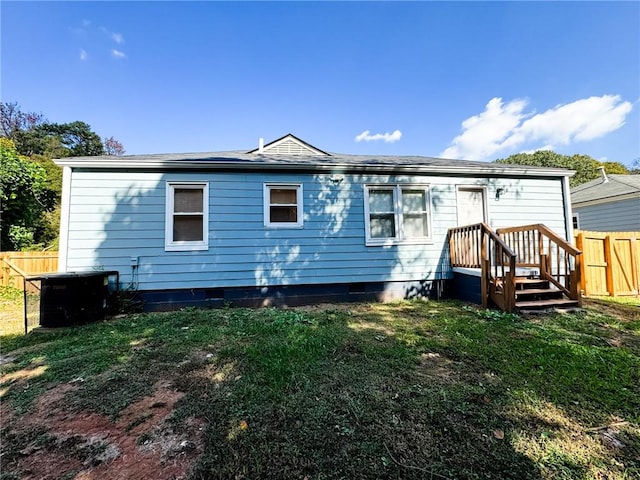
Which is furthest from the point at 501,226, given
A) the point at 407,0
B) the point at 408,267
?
the point at 407,0

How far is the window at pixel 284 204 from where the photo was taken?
6.13 metres

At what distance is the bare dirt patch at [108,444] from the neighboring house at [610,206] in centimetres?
1533

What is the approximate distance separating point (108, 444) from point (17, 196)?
15.5 meters

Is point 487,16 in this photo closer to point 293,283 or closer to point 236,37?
point 236,37

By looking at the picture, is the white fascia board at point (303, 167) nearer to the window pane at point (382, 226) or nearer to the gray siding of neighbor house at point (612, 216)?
the window pane at point (382, 226)

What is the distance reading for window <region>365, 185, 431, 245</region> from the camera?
6.45 m

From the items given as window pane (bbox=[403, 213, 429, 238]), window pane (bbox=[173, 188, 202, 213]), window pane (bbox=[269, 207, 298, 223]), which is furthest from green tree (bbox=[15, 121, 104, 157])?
window pane (bbox=[403, 213, 429, 238])

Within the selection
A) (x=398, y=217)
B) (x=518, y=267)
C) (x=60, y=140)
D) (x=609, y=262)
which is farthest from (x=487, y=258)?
(x=60, y=140)

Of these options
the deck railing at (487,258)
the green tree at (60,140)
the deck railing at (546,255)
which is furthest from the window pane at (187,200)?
the green tree at (60,140)

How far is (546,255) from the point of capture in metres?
5.96

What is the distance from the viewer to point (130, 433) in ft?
6.12

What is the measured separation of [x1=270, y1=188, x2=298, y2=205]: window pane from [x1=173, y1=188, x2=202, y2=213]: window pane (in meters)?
1.63

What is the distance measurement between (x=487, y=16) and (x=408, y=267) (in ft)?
28.3

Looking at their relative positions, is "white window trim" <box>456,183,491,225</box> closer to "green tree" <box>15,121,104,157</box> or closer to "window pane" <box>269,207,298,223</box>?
"window pane" <box>269,207,298,223</box>
